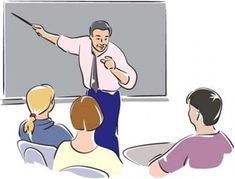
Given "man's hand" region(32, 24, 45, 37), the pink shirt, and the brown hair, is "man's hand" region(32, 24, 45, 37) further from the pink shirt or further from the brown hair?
the brown hair

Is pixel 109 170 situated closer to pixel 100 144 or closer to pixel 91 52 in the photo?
pixel 100 144

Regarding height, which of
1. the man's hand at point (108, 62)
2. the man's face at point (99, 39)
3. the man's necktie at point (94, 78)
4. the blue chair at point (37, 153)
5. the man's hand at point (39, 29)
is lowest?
the blue chair at point (37, 153)

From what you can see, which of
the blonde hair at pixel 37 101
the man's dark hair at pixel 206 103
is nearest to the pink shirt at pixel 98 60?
the blonde hair at pixel 37 101

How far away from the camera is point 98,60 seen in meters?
1.84

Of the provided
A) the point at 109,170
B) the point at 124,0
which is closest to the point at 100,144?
the point at 109,170

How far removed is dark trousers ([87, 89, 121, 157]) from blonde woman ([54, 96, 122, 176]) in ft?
0.06

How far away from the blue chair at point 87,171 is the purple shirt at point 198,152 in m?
0.24

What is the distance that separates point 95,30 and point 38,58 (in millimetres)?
258

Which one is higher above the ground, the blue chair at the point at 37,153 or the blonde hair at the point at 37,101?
the blonde hair at the point at 37,101

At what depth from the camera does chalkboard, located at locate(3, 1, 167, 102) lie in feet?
6.07

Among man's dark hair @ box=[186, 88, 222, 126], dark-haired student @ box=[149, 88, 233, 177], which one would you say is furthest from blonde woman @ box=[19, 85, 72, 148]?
man's dark hair @ box=[186, 88, 222, 126]

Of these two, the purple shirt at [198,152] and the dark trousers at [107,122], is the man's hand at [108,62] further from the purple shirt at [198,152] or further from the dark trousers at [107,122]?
the purple shirt at [198,152]

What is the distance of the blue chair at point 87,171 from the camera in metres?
1.83

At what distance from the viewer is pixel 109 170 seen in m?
1.84
